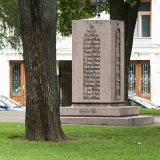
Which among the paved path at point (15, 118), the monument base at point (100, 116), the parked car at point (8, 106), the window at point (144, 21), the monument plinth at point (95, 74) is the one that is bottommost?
the parked car at point (8, 106)

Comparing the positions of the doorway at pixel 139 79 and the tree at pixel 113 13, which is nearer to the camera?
the tree at pixel 113 13

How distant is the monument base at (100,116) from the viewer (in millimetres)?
21828

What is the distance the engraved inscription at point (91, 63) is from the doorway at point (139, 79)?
2512 centimetres

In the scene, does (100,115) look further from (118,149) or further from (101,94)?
(118,149)

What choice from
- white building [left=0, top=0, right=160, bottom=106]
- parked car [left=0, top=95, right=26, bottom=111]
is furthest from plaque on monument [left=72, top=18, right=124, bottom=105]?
white building [left=0, top=0, right=160, bottom=106]

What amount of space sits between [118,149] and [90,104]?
772cm

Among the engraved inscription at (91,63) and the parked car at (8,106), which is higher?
the engraved inscription at (91,63)

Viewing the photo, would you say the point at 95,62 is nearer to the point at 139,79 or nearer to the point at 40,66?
the point at 40,66

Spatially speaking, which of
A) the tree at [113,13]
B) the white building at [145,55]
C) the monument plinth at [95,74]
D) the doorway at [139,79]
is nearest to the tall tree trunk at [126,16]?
the tree at [113,13]

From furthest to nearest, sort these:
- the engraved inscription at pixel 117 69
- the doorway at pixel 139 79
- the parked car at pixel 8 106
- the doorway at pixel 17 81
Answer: the doorway at pixel 17 81 → the doorway at pixel 139 79 → the parked car at pixel 8 106 → the engraved inscription at pixel 117 69

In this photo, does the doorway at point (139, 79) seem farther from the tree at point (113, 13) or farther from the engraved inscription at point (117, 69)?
the engraved inscription at point (117, 69)

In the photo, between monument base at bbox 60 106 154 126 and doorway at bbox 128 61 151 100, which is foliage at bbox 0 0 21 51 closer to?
monument base at bbox 60 106 154 126

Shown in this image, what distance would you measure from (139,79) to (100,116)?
2558 cm

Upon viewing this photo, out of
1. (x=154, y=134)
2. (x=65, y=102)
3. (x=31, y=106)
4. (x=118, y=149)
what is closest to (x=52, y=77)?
(x=31, y=106)
